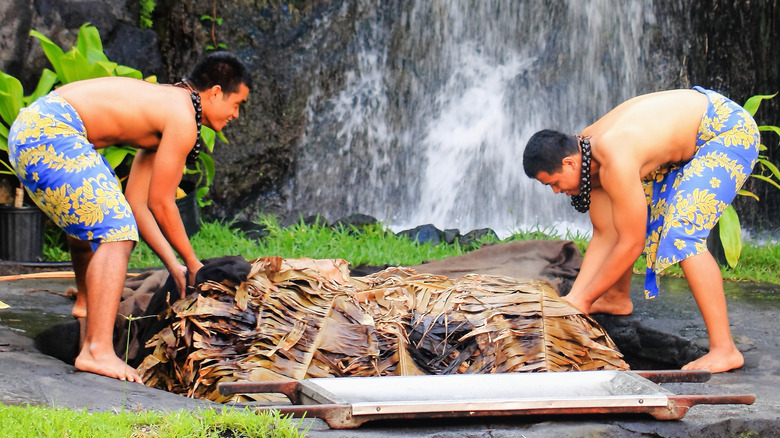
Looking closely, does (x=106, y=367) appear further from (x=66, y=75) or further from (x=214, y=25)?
(x=214, y=25)

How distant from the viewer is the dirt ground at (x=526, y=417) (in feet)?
9.37

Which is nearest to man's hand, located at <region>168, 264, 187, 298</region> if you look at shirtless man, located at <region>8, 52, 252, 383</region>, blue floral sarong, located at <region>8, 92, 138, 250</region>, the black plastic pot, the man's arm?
shirtless man, located at <region>8, 52, 252, 383</region>

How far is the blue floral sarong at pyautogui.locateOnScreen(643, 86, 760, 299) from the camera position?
4.07 meters

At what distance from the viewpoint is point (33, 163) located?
12.4ft

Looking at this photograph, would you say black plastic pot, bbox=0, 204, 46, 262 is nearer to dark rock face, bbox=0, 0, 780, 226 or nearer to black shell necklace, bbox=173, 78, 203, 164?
dark rock face, bbox=0, 0, 780, 226

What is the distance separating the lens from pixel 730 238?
6.03 metres

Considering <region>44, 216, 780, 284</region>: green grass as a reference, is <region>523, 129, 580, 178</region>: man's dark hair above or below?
above

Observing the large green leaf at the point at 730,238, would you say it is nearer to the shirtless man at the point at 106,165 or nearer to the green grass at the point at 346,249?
the green grass at the point at 346,249

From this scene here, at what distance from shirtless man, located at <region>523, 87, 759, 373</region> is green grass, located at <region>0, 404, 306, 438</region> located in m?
2.13

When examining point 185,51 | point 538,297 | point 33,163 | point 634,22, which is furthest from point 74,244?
point 634,22

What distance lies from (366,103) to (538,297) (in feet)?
18.6

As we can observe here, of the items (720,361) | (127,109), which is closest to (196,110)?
(127,109)

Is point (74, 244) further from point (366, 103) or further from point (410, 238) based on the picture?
point (366, 103)

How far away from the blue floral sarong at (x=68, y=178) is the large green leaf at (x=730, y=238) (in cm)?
418
